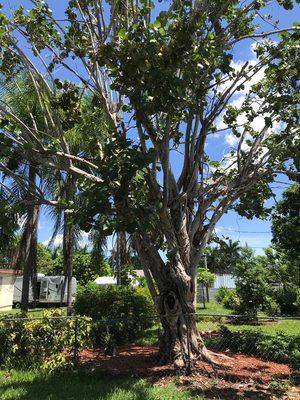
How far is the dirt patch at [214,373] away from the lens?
6602mm

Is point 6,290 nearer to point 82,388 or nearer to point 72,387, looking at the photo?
point 72,387

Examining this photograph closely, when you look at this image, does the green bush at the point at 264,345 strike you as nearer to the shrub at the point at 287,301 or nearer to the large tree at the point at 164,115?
the large tree at the point at 164,115

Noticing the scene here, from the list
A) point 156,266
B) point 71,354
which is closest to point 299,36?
point 156,266

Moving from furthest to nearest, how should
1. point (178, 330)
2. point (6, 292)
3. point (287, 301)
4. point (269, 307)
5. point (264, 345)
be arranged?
point (6, 292)
point (287, 301)
point (269, 307)
point (264, 345)
point (178, 330)

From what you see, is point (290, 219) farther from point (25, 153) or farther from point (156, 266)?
point (25, 153)

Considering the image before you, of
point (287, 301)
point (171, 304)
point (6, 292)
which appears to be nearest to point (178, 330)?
point (171, 304)

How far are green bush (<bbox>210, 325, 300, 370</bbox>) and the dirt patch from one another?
0.30 meters

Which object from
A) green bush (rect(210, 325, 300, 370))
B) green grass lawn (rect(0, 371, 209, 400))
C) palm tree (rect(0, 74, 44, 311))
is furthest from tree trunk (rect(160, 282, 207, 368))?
palm tree (rect(0, 74, 44, 311))

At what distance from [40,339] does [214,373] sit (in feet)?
12.0

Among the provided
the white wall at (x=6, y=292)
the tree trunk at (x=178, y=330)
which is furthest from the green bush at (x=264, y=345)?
the white wall at (x=6, y=292)

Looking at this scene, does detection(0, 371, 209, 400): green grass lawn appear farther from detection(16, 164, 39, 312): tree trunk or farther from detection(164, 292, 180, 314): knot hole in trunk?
detection(16, 164, 39, 312): tree trunk

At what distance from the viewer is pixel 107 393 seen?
6496 millimetres

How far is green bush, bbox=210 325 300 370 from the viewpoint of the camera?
9180 mm

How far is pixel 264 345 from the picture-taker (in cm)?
974
